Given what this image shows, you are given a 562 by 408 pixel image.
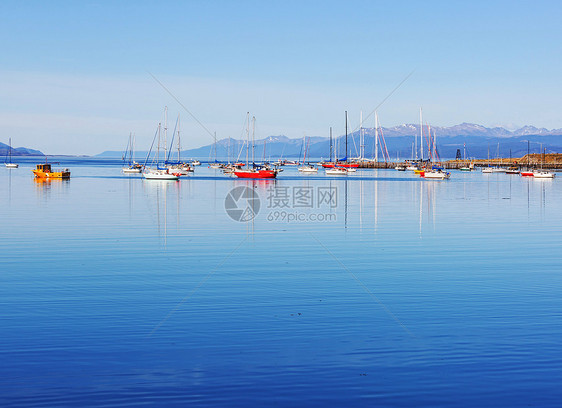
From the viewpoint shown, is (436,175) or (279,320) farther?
(436,175)

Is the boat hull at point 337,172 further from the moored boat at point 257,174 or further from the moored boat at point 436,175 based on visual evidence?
the moored boat at point 257,174

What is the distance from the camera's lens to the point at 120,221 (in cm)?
3362

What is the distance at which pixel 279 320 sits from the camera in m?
12.6

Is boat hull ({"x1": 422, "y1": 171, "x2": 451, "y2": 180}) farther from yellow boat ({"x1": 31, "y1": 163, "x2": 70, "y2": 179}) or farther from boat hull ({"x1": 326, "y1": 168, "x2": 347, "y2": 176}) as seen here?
yellow boat ({"x1": 31, "y1": 163, "x2": 70, "y2": 179})

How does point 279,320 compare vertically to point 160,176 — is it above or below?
below

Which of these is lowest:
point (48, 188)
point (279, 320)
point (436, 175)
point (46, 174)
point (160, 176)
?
point (279, 320)

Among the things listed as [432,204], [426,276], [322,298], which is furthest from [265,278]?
[432,204]

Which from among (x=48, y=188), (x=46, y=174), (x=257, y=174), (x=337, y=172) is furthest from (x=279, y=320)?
(x=337, y=172)

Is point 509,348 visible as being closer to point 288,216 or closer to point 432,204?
point 288,216

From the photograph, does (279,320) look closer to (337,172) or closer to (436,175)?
(436,175)

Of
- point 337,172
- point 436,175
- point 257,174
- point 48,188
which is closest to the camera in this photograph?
point 48,188

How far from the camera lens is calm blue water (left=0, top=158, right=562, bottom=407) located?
348 inches

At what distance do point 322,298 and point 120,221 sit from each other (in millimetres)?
21159

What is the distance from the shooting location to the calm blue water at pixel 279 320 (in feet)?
29.0
